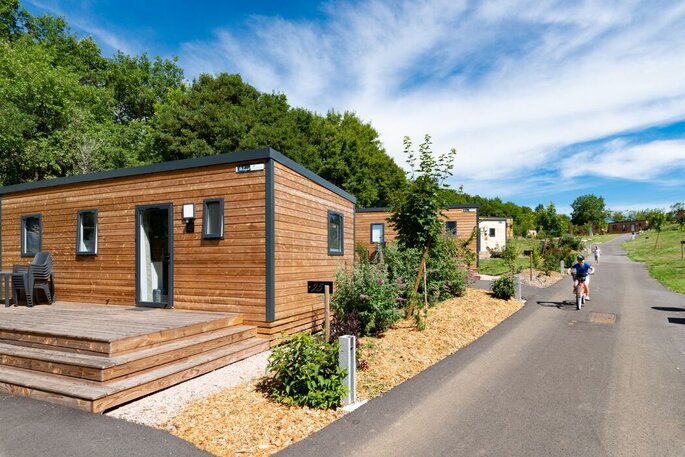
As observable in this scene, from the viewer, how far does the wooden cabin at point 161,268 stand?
4926 millimetres

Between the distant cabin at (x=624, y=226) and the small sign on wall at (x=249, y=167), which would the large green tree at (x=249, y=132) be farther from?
the distant cabin at (x=624, y=226)

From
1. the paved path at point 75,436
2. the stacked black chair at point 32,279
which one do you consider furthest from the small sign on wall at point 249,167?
the stacked black chair at point 32,279

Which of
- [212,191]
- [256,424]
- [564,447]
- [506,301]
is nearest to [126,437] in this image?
[256,424]

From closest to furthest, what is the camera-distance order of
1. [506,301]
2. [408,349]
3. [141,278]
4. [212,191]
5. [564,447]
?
[564,447] < [408,349] < [212,191] < [141,278] < [506,301]

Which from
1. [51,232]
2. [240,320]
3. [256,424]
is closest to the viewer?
[256,424]

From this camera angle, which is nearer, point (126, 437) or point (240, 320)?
point (126, 437)

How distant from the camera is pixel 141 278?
323 inches

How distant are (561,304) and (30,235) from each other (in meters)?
15.8

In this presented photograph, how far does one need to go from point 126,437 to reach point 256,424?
1.24m

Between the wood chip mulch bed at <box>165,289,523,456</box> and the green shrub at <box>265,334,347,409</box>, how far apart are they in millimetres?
119

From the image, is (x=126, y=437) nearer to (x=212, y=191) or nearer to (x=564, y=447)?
(x=564, y=447)

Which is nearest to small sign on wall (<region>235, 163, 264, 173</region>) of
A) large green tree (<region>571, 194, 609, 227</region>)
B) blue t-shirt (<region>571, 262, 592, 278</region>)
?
blue t-shirt (<region>571, 262, 592, 278</region>)

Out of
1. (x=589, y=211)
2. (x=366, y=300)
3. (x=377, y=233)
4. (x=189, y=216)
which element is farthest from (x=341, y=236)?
(x=589, y=211)

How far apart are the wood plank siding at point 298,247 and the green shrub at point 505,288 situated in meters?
5.46
